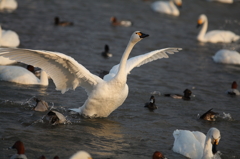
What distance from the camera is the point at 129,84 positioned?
43.9 feet

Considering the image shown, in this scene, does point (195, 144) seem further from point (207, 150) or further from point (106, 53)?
point (106, 53)

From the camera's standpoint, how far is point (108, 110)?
977 centimetres

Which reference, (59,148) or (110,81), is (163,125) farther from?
(59,148)

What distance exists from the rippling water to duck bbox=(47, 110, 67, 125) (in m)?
0.14

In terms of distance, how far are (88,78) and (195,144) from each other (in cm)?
259

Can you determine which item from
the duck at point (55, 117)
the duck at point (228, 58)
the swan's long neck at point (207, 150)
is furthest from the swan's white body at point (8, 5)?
the swan's long neck at point (207, 150)

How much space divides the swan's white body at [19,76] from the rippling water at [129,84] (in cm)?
24

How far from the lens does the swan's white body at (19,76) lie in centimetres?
1206

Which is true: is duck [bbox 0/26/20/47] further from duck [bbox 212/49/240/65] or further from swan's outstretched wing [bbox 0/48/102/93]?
duck [bbox 212/49/240/65]

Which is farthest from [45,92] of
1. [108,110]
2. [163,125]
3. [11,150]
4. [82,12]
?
[82,12]

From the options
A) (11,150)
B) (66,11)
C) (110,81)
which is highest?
(66,11)

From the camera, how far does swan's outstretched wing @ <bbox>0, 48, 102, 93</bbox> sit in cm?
880

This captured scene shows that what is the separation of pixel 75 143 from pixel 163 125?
241cm

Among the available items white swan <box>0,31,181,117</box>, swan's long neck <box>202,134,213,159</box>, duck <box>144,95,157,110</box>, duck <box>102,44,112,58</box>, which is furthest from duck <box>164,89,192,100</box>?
duck <box>102,44,112,58</box>
